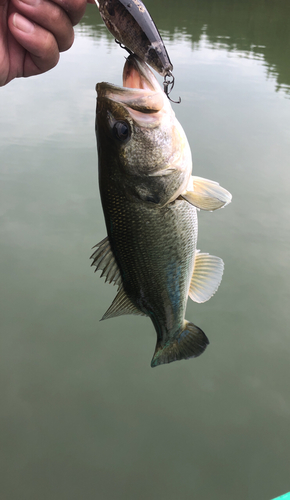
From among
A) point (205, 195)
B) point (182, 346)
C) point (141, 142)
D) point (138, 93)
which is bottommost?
point (182, 346)

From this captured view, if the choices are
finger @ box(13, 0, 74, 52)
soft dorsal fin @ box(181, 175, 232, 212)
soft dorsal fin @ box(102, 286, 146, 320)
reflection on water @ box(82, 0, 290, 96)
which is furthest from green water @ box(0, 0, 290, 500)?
reflection on water @ box(82, 0, 290, 96)

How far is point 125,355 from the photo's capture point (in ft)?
12.3

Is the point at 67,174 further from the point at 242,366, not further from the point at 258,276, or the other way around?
the point at 242,366

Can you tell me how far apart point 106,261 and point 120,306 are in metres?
0.22

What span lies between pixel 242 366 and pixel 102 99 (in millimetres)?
3166

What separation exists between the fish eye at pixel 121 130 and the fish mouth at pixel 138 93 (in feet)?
0.13

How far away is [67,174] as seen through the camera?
19.7ft

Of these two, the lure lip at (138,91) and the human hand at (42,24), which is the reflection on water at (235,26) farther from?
the lure lip at (138,91)

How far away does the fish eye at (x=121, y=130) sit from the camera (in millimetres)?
1240

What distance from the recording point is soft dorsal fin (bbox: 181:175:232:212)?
135 cm

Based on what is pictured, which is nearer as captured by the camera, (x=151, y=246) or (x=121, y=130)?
(x=121, y=130)

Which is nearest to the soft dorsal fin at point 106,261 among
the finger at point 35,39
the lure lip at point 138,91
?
the lure lip at point 138,91

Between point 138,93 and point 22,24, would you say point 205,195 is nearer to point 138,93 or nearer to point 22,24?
point 138,93

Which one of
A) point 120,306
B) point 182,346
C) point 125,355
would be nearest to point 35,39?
point 120,306
